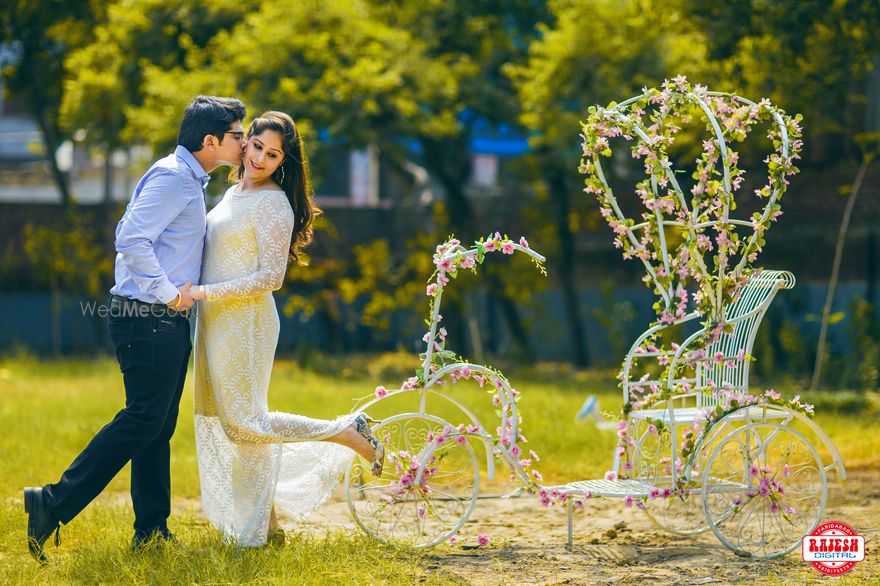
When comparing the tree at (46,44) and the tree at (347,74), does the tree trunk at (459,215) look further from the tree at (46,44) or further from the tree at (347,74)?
the tree at (46,44)

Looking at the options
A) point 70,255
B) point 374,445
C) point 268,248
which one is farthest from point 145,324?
point 70,255

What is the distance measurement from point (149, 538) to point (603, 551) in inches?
74.6

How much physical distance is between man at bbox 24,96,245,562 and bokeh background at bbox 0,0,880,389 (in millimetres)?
5879

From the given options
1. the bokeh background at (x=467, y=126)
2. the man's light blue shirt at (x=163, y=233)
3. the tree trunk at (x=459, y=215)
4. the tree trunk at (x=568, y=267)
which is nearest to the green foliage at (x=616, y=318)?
the bokeh background at (x=467, y=126)

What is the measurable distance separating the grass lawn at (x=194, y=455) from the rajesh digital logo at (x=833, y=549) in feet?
4.89

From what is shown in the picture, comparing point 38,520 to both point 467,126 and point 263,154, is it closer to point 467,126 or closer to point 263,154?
point 263,154

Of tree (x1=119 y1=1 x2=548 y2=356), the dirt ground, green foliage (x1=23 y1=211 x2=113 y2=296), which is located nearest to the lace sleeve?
the dirt ground

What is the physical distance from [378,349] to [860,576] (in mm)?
13011

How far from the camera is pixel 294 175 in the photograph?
→ 15.5 ft

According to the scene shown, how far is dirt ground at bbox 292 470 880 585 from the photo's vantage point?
14.5 ft

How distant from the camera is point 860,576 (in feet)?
14.1

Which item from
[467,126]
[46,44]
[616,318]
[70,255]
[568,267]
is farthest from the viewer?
[70,255]

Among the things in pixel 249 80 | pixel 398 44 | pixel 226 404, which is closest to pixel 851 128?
pixel 398 44
